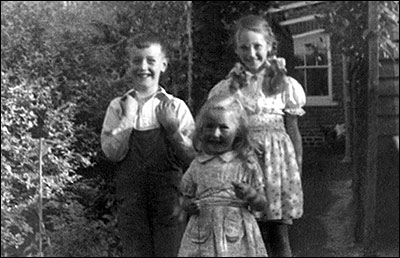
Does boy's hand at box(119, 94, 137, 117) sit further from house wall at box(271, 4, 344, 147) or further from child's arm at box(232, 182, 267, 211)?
house wall at box(271, 4, 344, 147)

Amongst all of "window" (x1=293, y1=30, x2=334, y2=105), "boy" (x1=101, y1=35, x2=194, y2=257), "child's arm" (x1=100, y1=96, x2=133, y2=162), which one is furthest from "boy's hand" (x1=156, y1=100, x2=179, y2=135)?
"window" (x1=293, y1=30, x2=334, y2=105)

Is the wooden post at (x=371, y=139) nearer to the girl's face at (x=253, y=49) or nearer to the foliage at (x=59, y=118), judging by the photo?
the foliage at (x=59, y=118)

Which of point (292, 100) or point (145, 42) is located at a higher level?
point (145, 42)

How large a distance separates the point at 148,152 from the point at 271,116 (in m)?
0.49

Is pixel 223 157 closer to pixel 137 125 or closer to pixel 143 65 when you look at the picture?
pixel 137 125

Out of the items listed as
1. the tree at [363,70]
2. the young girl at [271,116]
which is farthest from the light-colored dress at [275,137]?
the tree at [363,70]

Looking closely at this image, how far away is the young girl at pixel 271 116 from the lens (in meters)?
3.12

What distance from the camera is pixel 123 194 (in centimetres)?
307

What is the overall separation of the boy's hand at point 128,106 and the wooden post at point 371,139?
198 centimetres

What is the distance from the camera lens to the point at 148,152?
300cm

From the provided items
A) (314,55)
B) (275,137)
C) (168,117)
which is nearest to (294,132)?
(275,137)

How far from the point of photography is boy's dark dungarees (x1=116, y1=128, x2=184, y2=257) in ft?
9.85

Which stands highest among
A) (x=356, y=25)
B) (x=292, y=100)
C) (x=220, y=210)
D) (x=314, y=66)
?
(x=356, y=25)

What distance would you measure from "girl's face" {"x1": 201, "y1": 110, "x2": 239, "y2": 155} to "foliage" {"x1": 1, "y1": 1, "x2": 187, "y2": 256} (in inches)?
23.5
